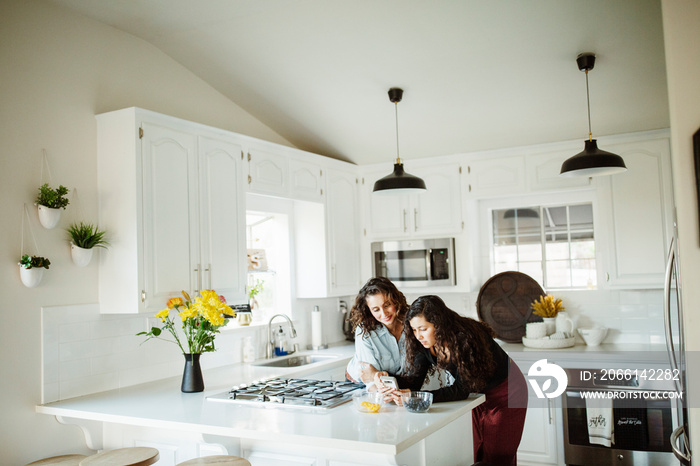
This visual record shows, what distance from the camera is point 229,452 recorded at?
253 centimetres

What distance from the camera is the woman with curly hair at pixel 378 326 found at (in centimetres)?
291

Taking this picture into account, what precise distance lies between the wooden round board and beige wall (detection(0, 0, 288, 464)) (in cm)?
280

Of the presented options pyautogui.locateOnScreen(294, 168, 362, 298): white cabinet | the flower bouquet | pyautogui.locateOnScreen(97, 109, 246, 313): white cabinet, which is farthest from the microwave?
the flower bouquet

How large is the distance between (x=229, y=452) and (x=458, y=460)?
985mm

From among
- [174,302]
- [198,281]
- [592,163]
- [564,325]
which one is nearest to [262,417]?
[174,302]

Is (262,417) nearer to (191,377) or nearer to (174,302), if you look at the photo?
(191,377)

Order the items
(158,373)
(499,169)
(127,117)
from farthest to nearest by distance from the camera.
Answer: (499,169) → (158,373) → (127,117)

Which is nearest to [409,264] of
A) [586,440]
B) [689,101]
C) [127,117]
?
[586,440]

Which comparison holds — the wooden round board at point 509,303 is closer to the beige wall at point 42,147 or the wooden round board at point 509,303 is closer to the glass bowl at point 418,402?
the glass bowl at point 418,402

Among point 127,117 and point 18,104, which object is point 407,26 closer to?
point 127,117

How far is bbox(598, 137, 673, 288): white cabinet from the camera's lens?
3990 millimetres

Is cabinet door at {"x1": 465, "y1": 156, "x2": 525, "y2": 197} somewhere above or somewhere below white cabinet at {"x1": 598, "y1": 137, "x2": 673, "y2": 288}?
above

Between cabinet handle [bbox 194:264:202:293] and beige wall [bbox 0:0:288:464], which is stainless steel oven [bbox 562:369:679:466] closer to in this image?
cabinet handle [bbox 194:264:202:293]

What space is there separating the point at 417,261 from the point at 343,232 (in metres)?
0.61
